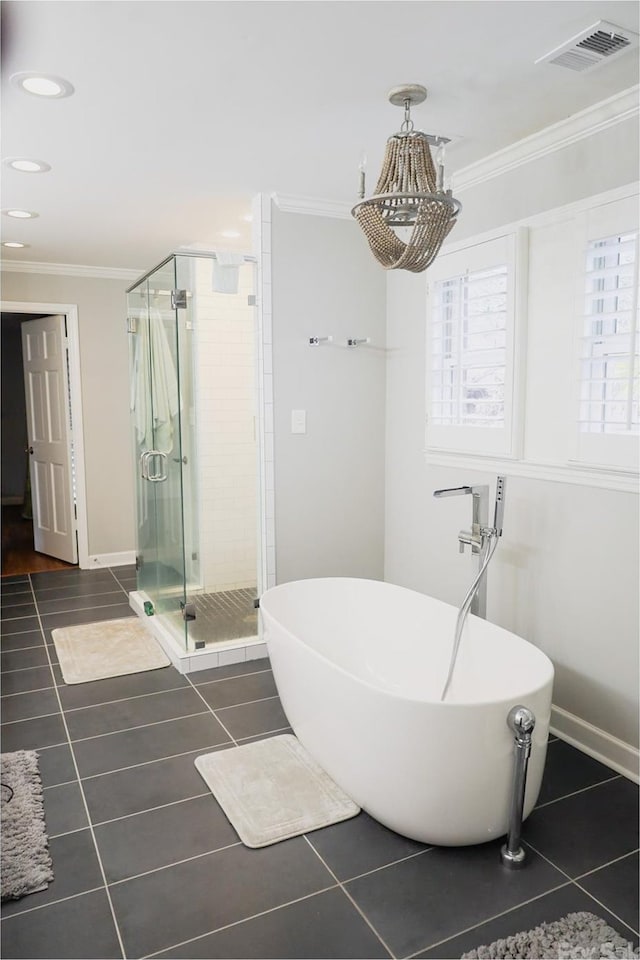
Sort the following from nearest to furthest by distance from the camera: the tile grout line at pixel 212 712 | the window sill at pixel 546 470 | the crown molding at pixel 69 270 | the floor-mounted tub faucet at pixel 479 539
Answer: the window sill at pixel 546 470 < the floor-mounted tub faucet at pixel 479 539 < the tile grout line at pixel 212 712 < the crown molding at pixel 69 270

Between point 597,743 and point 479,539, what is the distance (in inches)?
35.6

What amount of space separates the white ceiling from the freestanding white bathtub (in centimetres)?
189

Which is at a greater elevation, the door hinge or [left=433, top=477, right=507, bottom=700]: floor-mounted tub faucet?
the door hinge

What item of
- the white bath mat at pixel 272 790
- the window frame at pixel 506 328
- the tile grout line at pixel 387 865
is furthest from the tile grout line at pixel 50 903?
the window frame at pixel 506 328

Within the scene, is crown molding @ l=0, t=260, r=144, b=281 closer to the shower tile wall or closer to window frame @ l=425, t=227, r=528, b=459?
the shower tile wall

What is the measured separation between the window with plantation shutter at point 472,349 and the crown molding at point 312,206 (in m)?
0.64

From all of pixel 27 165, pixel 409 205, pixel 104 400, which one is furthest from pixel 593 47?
pixel 104 400

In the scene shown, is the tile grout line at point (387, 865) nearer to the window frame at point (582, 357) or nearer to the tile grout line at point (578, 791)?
the tile grout line at point (578, 791)

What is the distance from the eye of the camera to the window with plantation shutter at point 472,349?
9.44 feet

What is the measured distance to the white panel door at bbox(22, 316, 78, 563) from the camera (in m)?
5.40

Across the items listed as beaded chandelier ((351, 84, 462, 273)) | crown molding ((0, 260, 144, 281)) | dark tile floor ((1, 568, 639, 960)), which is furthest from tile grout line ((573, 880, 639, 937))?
crown molding ((0, 260, 144, 281))

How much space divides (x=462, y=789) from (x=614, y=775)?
0.92 meters

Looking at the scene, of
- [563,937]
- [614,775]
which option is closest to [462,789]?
[563,937]

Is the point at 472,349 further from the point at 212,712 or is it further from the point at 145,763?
the point at 145,763
